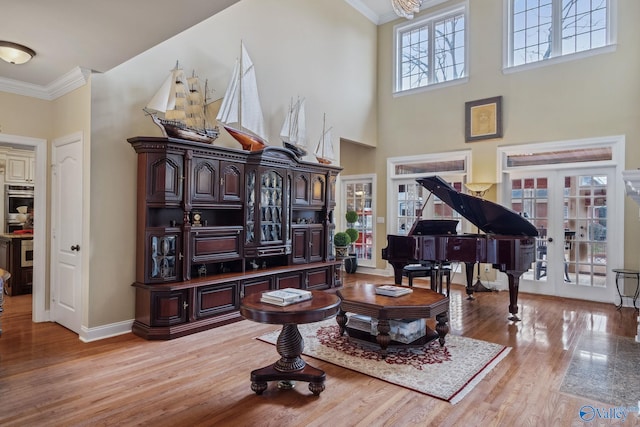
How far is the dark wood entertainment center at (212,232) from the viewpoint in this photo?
13.3 ft

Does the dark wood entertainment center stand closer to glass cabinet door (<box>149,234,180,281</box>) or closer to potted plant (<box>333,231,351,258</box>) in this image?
glass cabinet door (<box>149,234,180,281</box>)

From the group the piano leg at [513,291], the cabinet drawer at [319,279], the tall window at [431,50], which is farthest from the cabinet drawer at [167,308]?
the tall window at [431,50]

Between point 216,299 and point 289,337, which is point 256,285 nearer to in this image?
point 216,299

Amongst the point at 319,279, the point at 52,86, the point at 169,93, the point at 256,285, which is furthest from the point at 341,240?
the point at 52,86

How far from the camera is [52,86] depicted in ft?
14.1

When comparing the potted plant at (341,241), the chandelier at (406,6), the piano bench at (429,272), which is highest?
the chandelier at (406,6)

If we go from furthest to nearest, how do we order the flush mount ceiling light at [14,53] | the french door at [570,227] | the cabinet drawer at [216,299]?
the french door at [570,227] → the cabinet drawer at [216,299] → the flush mount ceiling light at [14,53]

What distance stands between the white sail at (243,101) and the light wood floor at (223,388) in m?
2.60

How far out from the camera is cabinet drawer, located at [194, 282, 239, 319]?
4229 millimetres

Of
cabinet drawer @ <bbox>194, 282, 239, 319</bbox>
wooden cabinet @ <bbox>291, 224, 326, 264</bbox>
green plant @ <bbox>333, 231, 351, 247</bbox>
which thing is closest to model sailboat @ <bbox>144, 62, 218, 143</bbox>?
cabinet drawer @ <bbox>194, 282, 239, 319</bbox>

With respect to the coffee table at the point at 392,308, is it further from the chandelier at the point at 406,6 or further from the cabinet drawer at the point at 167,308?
the chandelier at the point at 406,6

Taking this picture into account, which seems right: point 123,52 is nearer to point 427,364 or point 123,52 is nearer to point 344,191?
point 427,364

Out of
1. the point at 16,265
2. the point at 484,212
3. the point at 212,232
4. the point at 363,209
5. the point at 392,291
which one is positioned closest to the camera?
the point at 392,291

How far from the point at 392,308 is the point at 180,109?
3132mm
